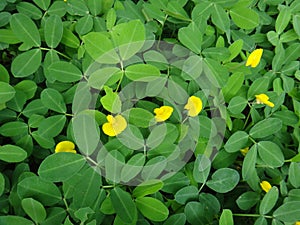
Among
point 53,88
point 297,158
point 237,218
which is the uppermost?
point 53,88

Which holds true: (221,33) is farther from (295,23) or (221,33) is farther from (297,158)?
(297,158)

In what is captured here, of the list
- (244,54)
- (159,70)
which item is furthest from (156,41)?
(244,54)

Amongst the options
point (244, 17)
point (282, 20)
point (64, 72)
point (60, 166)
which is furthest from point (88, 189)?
point (282, 20)

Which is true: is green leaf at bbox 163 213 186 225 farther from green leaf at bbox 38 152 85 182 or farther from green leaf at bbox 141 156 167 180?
green leaf at bbox 38 152 85 182

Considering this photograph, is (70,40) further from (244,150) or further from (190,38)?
(244,150)

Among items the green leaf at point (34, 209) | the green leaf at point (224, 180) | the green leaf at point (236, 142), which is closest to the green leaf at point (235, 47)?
the green leaf at point (236, 142)

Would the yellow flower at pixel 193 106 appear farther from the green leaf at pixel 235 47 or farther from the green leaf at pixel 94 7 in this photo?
the green leaf at pixel 94 7
